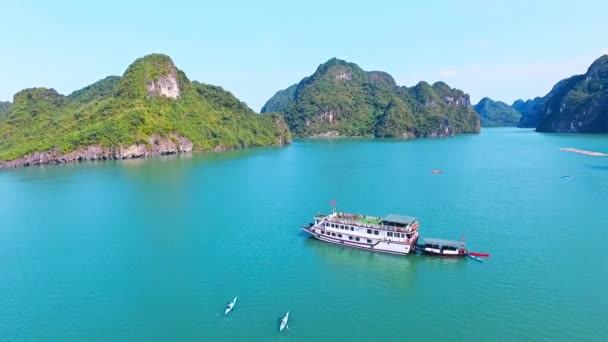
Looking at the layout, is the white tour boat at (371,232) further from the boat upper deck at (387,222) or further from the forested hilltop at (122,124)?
the forested hilltop at (122,124)

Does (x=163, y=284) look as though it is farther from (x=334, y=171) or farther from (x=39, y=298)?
(x=334, y=171)

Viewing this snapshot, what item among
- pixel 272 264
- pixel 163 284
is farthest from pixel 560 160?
pixel 163 284

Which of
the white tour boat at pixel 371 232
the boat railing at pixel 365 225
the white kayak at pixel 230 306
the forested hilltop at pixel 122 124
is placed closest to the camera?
the white kayak at pixel 230 306

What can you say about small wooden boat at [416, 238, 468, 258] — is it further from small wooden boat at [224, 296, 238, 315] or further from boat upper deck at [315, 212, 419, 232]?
small wooden boat at [224, 296, 238, 315]

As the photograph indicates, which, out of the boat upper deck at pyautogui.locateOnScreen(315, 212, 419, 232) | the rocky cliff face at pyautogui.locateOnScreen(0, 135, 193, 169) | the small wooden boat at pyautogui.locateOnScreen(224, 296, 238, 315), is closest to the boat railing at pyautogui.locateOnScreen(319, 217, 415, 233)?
the boat upper deck at pyautogui.locateOnScreen(315, 212, 419, 232)

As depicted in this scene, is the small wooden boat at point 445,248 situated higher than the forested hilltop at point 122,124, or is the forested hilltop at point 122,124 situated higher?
the forested hilltop at point 122,124

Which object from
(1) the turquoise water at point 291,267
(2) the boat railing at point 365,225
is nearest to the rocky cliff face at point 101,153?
(1) the turquoise water at point 291,267
